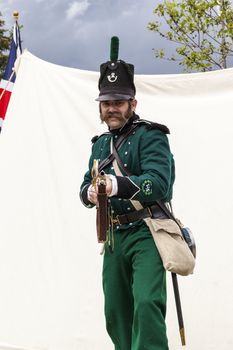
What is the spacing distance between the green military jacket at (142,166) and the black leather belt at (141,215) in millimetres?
18

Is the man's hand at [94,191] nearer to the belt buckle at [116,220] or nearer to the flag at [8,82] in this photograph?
the belt buckle at [116,220]

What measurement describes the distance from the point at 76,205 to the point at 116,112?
4.66 feet

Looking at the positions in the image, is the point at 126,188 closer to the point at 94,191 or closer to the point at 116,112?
the point at 94,191

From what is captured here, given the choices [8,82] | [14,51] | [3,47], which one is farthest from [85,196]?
[3,47]

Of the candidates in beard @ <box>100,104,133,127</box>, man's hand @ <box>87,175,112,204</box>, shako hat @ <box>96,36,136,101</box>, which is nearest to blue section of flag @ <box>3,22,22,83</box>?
shako hat @ <box>96,36,136,101</box>


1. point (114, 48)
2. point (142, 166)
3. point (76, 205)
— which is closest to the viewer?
point (142, 166)

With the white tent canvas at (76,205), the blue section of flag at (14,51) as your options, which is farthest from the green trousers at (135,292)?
the blue section of flag at (14,51)

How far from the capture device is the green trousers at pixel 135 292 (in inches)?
106

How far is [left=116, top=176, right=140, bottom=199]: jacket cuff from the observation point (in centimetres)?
274

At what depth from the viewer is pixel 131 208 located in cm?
291

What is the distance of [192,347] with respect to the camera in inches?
156

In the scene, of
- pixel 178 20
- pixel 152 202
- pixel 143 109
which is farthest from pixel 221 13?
pixel 152 202

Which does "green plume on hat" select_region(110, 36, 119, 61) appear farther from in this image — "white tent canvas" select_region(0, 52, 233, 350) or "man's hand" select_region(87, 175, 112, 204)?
"white tent canvas" select_region(0, 52, 233, 350)

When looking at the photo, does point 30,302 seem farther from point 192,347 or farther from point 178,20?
point 178,20
